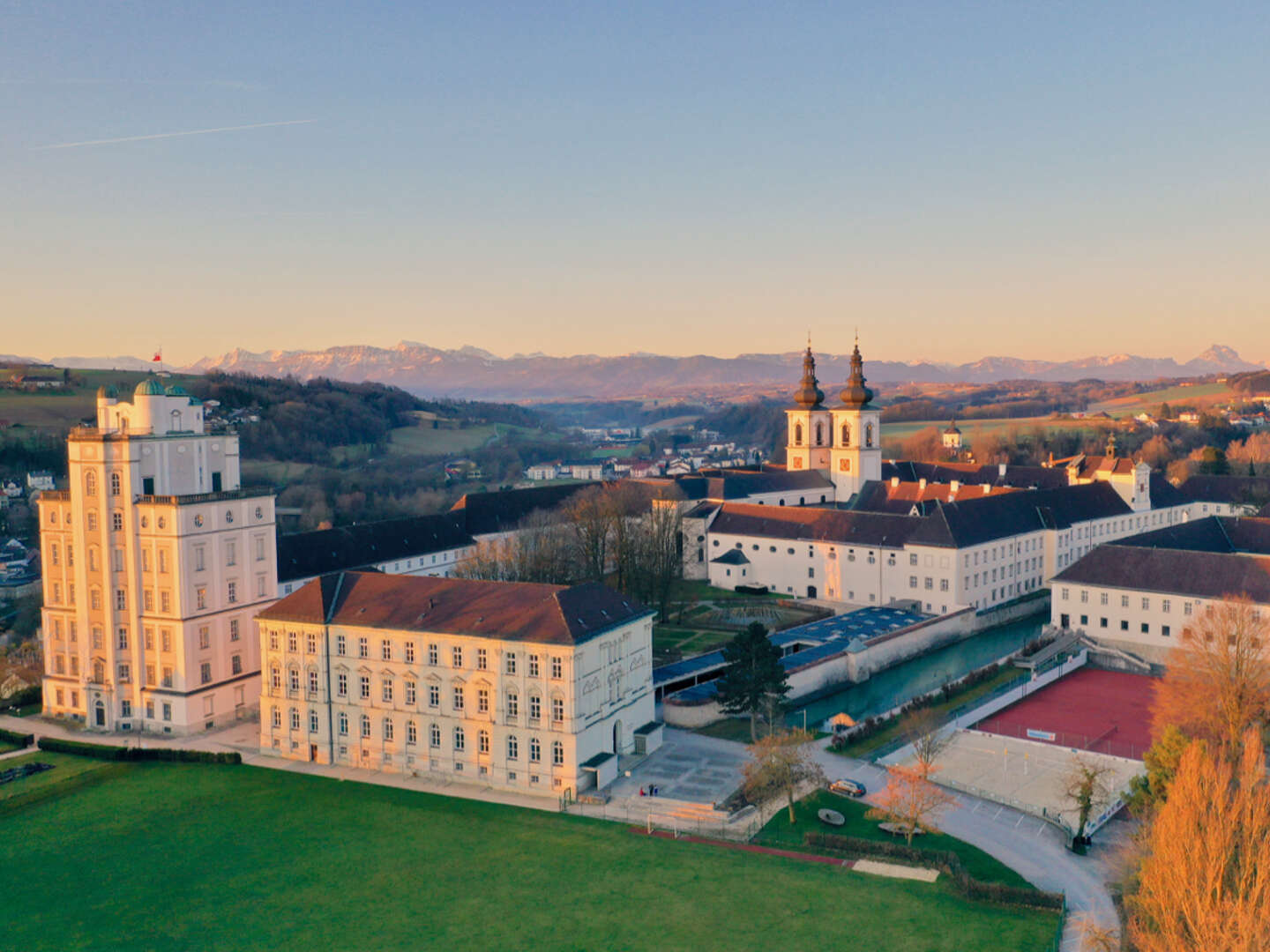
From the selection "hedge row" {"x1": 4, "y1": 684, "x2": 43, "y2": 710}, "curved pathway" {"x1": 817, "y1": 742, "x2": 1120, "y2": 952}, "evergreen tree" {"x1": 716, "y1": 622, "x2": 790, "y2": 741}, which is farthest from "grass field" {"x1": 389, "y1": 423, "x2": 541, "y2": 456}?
"curved pathway" {"x1": 817, "y1": 742, "x2": 1120, "y2": 952}

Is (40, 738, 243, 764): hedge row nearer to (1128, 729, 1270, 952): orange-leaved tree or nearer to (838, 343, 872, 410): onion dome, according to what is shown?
(1128, 729, 1270, 952): orange-leaved tree

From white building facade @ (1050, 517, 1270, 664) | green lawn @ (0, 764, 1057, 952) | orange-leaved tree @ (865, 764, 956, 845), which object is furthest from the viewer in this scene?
white building facade @ (1050, 517, 1270, 664)

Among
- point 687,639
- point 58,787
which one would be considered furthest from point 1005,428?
point 58,787

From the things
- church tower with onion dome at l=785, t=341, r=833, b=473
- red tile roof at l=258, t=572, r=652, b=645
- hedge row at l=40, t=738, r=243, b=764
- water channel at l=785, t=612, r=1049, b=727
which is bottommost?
water channel at l=785, t=612, r=1049, b=727

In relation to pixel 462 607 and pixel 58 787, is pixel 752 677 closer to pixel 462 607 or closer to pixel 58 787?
pixel 462 607

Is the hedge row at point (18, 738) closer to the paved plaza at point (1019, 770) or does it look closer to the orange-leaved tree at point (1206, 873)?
the paved plaza at point (1019, 770)

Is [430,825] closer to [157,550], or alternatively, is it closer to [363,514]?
[157,550]
